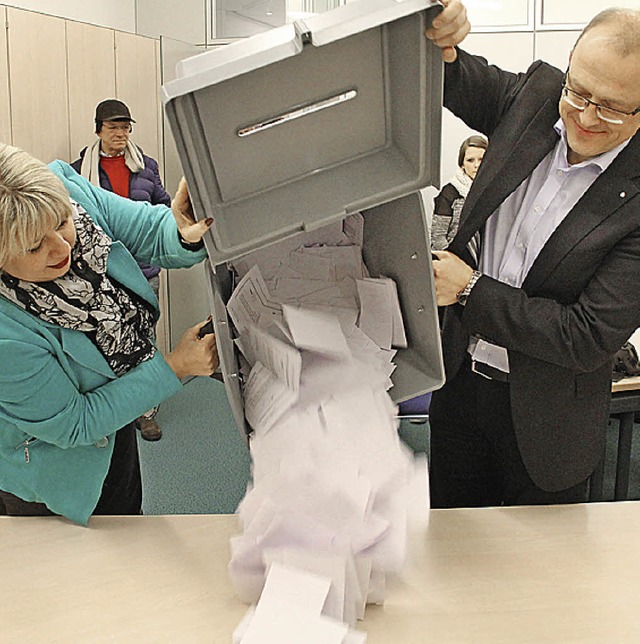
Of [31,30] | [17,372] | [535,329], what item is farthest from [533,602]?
[31,30]

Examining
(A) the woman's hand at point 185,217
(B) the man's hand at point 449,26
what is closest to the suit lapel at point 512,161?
(B) the man's hand at point 449,26

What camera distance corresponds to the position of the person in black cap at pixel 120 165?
4.05m

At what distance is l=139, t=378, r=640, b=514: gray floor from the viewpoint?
328 cm

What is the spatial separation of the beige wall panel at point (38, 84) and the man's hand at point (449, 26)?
9.93ft

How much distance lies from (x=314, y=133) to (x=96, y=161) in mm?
3131

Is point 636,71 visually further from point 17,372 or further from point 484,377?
point 17,372

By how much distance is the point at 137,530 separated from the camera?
1.46 m

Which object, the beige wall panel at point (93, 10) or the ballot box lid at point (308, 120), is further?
the beige wall panel at point (93, 10)

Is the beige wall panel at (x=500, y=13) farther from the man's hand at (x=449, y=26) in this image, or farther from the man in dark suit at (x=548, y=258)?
the man's hand at (x=449, y=26)

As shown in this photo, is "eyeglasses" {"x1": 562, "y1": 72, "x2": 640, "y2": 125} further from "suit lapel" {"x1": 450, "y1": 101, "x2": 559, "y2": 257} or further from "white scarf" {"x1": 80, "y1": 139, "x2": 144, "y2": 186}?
"white scarf" {"x1": 80, "y1": 139, "x2": 144, "y2": 186}

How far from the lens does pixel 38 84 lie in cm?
385

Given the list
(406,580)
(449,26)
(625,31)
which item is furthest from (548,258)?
(406,580)

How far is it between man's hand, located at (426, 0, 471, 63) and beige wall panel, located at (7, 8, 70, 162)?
3.03 m

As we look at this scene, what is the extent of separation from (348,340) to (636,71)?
0.67m
